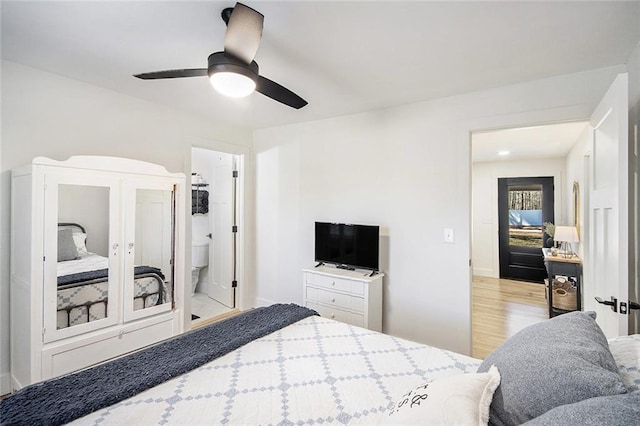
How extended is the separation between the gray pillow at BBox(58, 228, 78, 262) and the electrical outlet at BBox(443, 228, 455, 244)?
298 centimetres

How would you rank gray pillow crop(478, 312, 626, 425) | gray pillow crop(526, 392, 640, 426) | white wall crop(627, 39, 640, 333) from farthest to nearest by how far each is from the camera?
white wall crop(627, 39, 640, 333)
gray pillow crop(478, 312, 626, 425)
gray pillow crop(526, 392, 640, 426)

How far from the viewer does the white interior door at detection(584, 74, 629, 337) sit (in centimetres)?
141

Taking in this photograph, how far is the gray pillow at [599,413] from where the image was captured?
1.88 ft

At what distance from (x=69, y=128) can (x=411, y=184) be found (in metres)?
3.01

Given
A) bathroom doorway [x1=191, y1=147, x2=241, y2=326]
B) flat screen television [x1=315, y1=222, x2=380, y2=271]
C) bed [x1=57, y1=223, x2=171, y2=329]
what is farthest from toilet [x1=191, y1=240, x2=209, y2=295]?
bed [x1=57, y1=223, x2=171, y2=329]

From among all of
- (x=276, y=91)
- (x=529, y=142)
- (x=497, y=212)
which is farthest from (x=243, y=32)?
(x=497, y=212)

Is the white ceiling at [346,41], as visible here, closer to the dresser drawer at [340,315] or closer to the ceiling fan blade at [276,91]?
the ceiling fan blade at [276,91]

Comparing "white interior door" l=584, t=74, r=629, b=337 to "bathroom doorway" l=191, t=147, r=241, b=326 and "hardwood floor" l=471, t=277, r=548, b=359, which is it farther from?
"bathroom doorway" l=191, t=147, r=241, b=326

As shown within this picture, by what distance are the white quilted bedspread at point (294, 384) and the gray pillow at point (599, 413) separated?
0.62 metres

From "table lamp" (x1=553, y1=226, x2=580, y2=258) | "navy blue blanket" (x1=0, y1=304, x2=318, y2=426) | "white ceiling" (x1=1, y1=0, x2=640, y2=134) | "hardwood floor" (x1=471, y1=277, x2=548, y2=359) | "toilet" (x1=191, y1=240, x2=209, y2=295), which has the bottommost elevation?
"hardwood floor" (x1=471, y1=277, x2=548, y2=359)

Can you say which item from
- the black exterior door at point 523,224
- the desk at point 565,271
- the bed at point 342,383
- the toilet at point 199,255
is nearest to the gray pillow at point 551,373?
the bed at point 342,383

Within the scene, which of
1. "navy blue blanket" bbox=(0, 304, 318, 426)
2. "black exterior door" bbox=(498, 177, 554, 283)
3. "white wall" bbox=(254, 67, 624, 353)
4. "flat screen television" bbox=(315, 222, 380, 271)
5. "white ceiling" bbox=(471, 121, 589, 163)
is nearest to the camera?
"navy blue blanket" bbox=(0, 304, 318, 426)

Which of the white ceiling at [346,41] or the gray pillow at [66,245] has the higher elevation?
the white ceiling at [346,41]

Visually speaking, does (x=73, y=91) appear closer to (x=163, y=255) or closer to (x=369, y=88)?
(x=163, y=255)
